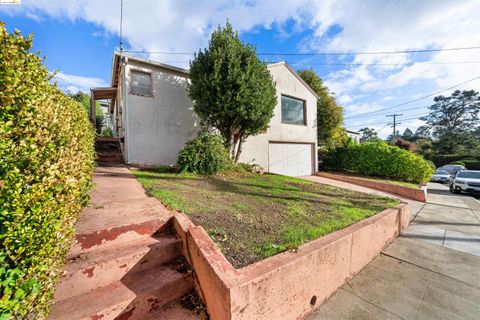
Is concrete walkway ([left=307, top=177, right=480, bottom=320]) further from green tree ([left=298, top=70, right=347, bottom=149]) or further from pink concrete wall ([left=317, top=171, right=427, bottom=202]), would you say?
green tree ([left=298, top=70, right=347, bottom=149])

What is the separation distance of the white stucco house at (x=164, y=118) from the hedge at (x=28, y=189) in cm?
633

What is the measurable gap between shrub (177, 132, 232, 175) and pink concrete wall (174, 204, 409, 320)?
3.68 metres

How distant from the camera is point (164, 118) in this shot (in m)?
8.22

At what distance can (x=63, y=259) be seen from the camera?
5.48 ft

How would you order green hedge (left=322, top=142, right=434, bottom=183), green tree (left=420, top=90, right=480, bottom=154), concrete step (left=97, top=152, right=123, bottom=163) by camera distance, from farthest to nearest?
green tree (left=420, top=90, right=480, bottom=154)
green hedge (left=322, top=142, right=434, bottom=183)
concrete step (left=97, top=152, right=123, bottom=163)

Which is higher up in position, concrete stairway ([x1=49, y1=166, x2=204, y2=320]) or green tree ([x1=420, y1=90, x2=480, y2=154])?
green tree ([x1=420, y1=90, x2=480, y2=154])

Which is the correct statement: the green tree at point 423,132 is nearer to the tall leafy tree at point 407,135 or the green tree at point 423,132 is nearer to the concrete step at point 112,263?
the tall leafy tree at point 407,135

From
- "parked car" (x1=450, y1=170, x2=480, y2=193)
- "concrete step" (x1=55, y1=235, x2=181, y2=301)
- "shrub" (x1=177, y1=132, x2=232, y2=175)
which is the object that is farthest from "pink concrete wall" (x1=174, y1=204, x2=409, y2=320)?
"parked car" (x1=450, y1=170, x2=480, y2=193)

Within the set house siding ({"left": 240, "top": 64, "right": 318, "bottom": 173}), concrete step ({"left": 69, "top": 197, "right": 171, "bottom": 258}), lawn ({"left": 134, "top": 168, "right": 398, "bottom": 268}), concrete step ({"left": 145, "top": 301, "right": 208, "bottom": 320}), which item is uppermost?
house siding ({"left": 240, "top": 64, "right": 318, "bottom": 173})

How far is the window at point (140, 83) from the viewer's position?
7659mm

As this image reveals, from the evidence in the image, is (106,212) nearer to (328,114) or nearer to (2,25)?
(2,25)

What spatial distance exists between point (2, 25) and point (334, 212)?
503 cm

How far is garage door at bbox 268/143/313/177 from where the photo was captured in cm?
1080

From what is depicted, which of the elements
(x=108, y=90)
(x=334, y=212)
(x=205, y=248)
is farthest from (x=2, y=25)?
(x=108, y=90)
